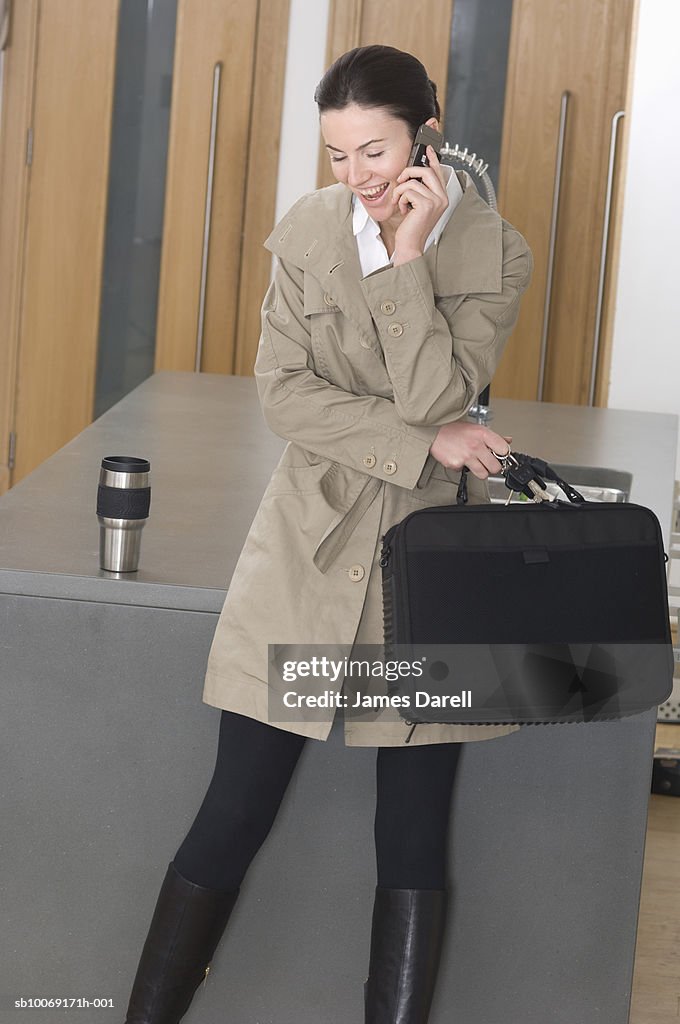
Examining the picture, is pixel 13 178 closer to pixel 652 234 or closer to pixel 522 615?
pixel 652 234

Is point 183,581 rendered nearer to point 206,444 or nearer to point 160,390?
point 206,444

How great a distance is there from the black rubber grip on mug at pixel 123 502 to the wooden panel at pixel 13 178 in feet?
10.8

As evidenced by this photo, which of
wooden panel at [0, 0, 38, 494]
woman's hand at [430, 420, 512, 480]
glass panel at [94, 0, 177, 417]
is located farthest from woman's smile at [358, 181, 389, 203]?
wooden panel at [0, 0, 38, 494]

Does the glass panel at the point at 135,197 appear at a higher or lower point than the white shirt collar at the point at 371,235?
higher

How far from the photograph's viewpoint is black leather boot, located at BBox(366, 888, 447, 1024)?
142 cm

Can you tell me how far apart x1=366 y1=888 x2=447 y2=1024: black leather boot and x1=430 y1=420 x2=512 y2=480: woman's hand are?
49 cm

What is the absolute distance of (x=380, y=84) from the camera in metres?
1.38

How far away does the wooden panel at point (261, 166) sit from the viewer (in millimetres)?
4422

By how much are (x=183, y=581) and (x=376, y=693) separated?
0.33 meters

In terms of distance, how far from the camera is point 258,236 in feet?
14.8

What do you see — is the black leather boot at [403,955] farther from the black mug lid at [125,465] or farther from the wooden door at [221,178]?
the wooden door at [221,178]

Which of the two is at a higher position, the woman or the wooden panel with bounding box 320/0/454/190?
the wooden panel with bounding box 320/0/454/190

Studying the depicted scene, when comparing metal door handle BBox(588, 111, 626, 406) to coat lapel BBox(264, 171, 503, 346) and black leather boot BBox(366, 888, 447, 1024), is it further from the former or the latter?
black leather boot BBox(366, 888, 447, 1024)

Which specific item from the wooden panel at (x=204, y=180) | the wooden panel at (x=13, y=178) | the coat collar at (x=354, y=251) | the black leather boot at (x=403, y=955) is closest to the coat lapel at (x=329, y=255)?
the coat collar at (x=354, y=251)
